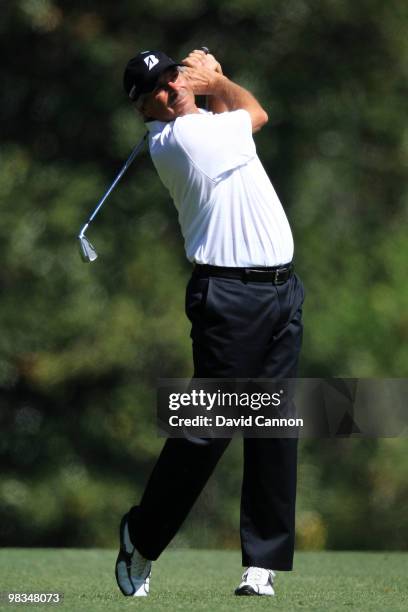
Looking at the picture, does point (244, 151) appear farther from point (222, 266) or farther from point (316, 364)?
point (316, 364)

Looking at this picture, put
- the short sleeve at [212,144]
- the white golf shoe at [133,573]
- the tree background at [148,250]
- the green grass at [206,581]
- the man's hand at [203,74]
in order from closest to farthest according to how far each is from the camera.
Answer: the green grass at [206,581] < the short sleeve at [212,144] < the white golf shoe at [133,573] < the man's hand at [203,74] < the tree background at [148,250]

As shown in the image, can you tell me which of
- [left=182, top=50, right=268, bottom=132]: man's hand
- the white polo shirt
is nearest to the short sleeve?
the white polo shirt

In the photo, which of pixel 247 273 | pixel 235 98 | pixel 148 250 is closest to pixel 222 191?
pixel 247 273

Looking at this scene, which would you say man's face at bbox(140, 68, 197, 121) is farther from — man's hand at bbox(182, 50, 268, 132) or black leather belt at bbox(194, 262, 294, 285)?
black leather belt at bbox(194, 262, 294, 285)

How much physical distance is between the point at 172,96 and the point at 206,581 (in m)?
1.71

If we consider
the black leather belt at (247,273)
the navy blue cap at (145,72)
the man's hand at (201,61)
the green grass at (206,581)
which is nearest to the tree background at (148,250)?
the green grass at (206,581)

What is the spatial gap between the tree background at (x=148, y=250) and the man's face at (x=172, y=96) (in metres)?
4.48

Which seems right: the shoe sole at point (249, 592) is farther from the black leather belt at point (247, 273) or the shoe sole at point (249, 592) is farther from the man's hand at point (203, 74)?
the man's hand at point (203, 74)

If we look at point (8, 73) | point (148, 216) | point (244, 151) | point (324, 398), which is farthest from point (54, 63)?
point (244, 151)

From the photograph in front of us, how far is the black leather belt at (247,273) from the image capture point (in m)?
4.13

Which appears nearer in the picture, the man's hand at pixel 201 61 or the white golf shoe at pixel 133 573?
the white golf shoe at pixel 133 573

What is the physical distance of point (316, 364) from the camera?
9008 mm

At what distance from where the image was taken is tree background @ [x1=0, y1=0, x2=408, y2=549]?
8773 millimetres

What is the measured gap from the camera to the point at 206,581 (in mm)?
5000
